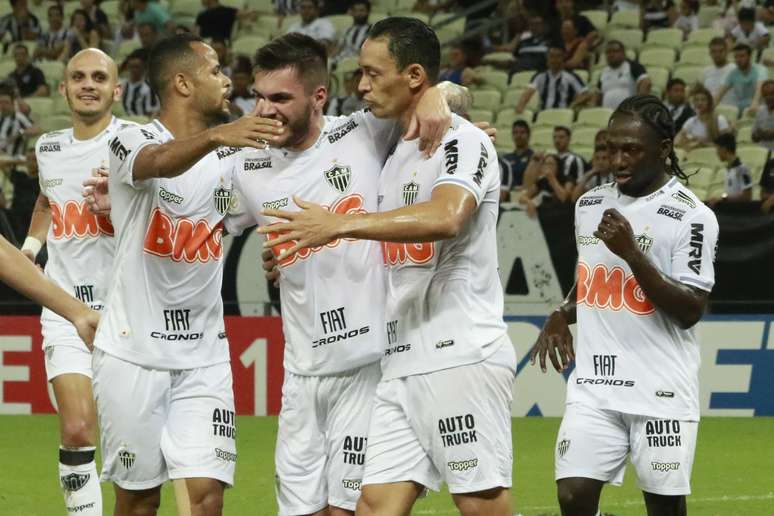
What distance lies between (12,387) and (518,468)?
510 cm

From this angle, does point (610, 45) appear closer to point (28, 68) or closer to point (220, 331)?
point (28, 68)

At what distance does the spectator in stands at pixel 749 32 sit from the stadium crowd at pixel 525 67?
2cm

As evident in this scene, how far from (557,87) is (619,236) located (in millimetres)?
10926

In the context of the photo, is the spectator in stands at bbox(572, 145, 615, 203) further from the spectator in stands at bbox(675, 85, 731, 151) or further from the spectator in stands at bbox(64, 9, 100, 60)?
the spectator in stands at bbox(64, 9, 100, 60)

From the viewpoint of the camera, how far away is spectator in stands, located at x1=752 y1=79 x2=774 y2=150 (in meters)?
14.9

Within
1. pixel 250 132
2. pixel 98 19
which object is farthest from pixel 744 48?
pixel 250 132

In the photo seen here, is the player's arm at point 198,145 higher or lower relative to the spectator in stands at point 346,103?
higher

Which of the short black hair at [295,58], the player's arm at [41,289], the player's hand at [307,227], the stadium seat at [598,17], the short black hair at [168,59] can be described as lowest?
the stadium seat at [598,17]

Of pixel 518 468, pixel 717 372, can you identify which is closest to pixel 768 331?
pixel 717 372

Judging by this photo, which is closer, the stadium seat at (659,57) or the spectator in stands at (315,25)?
the stadium seat at (659,57)

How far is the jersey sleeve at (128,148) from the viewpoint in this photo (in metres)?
6.01

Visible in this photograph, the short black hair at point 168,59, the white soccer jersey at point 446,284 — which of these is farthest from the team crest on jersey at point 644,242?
the short black hair at point 168,59

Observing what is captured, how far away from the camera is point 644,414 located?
6.29 m

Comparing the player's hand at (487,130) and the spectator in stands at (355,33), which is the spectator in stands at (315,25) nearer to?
the spectator in stands at (355,33)
